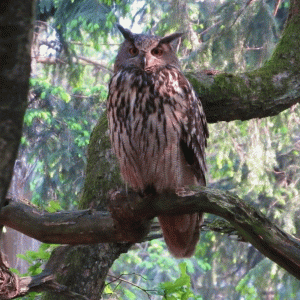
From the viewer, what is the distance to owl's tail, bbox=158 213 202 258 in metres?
3.08

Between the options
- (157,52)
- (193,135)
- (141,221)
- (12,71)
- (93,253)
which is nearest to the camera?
(12,71)

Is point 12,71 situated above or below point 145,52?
below

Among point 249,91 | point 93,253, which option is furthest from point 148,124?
A: point 249,91

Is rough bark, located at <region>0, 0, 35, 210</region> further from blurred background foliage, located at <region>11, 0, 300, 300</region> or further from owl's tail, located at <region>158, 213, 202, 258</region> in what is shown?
blurred background foliage, located at <region>11, 0, 300, 300</region>

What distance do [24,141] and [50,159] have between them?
0.55 meters

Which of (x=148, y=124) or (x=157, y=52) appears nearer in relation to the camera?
(x=148, y=124)

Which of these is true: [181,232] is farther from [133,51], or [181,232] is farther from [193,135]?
[133,51]

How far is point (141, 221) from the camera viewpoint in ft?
8.52

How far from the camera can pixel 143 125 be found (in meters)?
2.77

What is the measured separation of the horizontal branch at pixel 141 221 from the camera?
2104 millimetres

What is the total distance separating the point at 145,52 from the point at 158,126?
500 millimetres

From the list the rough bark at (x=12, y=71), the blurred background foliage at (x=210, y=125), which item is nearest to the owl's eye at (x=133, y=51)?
the rough bark at (x=12, y=71)

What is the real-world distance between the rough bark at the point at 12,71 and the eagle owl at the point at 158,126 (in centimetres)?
181

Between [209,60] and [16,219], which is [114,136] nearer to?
[16,219]
